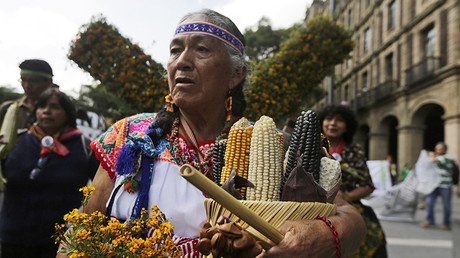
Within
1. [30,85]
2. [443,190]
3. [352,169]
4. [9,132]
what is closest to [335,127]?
[352,169]

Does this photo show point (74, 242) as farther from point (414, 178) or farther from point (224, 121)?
point (414, 178)

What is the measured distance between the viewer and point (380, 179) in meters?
6.75

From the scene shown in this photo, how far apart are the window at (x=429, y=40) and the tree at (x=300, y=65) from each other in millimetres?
16494

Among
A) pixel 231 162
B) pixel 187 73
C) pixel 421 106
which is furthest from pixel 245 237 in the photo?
pixel 421 106

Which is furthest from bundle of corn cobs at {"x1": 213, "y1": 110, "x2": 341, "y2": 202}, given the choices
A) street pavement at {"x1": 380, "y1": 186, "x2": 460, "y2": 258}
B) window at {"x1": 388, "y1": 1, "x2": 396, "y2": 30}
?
window at {"x1": 388, "y1": 1, "x2": 396, "y2": 30}

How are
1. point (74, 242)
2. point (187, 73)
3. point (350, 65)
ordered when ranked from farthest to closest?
point (350, 65) → point (187, 73) → point (74, 242)

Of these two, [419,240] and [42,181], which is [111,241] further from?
[419,240]

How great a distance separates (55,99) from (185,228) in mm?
2414

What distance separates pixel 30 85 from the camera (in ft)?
11.4

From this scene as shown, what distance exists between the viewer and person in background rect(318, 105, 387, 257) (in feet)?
12.5

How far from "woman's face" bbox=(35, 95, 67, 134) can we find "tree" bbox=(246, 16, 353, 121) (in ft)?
6.64

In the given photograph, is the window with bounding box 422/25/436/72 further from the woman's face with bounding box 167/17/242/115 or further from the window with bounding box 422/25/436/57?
the woman's face with bounding box 167/17/242/115

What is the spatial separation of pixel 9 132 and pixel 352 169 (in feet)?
11.6

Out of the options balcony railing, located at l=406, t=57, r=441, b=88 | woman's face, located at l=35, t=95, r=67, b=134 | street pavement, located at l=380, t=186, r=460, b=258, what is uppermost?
balcony railing, located at l=406, t=57, r=441, b=88
